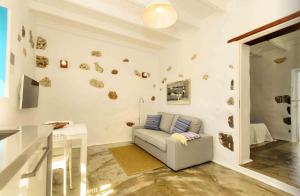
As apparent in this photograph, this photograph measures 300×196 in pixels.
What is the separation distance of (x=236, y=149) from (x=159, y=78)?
9.44ft

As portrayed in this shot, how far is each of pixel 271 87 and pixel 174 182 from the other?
442 cm

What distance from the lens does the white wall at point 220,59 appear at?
2.22 m

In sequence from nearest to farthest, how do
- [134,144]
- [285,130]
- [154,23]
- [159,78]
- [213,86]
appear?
[154,23] < [213,86] < [134,144] < [285,130] < [159,78]

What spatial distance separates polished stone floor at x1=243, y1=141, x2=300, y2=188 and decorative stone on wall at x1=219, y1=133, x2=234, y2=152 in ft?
1.15

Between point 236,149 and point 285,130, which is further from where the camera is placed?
point 285,130

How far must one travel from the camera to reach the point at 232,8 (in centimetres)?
258

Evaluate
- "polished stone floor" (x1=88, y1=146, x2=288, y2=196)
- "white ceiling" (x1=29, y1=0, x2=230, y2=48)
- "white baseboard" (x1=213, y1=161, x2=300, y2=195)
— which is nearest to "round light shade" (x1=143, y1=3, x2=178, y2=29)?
"white ceiling" (x1=29, y1=0, x2=230, y2=48)

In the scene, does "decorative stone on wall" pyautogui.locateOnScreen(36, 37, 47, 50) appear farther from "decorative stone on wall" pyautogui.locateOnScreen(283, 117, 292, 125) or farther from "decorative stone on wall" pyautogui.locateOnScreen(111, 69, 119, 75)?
"decorative stone on wall" pyautogui.locateOnScreen(283, 117, 292, 125)

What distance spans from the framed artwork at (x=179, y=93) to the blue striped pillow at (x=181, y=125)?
56 centimetres

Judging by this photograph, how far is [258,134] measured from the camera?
388 centimetres

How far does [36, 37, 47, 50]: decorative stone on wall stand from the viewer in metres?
3.29

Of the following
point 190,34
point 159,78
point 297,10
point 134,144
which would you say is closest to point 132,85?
point 159,78

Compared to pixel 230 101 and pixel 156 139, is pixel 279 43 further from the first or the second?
pixel 156 139

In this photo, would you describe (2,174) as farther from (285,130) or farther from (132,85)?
(285,130)
